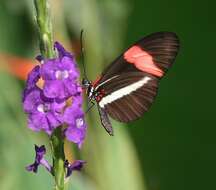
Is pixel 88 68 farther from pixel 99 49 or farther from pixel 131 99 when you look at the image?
pixel 131 99

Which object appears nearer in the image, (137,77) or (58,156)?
(58,156)

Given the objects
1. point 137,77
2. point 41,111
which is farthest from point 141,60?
point 41,111

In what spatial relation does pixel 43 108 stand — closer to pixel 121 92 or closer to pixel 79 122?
pixel 79 122

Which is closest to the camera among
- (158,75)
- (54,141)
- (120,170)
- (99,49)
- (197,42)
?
(54,141)

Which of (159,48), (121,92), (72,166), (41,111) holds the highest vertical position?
(159,48)

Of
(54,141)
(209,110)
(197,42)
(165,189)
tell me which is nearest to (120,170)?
(165,189)

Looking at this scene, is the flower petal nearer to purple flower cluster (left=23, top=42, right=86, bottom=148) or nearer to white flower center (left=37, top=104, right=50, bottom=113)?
purple flower cluster (left=23, top=42, right=86, bottom=148)
